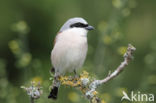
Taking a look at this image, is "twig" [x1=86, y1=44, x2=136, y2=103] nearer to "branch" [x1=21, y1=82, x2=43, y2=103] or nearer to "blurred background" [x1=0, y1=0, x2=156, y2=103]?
"branch" [x1=21, y1=82, x2=43, y2=103]

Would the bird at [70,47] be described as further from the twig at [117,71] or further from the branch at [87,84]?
the twig at [117,71]

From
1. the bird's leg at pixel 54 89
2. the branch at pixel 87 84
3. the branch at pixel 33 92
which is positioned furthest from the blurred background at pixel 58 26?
the branch at pixel 33 92

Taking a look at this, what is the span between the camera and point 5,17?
6512 mm

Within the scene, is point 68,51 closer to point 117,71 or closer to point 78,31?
point 78,31

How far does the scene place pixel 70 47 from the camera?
425cm

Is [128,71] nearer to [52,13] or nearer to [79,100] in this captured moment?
[52,13]

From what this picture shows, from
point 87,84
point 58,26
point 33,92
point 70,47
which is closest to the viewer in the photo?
point 33,92

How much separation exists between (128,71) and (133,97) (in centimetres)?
169

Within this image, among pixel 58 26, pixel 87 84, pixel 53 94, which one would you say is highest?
pixel 87 84

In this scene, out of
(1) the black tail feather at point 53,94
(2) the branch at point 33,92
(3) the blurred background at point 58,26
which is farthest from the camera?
(3) the blurred background at point 58,26

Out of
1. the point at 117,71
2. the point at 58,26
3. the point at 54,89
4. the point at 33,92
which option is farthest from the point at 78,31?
the point at 58,26

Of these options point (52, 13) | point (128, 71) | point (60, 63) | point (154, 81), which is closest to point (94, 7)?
point (52, 13)

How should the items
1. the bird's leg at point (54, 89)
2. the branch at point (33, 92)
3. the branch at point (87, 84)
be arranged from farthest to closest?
the bird's leg at point (54, 89) < the branch at point (87, 84) < the branch at point (33, 92)

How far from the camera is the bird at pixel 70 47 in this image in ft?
14.0
